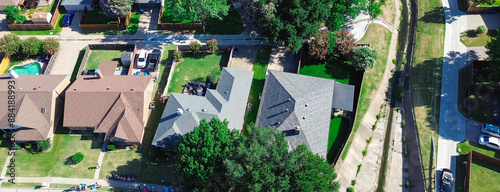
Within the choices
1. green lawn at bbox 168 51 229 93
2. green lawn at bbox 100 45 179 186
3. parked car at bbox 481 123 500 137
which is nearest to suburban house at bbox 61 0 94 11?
green lawn at bbox 168 51 229 93

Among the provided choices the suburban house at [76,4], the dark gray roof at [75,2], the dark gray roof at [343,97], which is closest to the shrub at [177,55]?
the suburban house at [76,4]

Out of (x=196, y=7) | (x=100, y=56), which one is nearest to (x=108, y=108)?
(x=100, y=56)

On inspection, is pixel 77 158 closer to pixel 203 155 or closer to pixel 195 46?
pixel 203 155

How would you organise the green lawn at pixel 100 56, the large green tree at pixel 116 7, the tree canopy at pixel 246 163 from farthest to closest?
the green lawn at pixel 100 56, the large green tree at pixel 116 7, the tree canopy at pixel 246 163

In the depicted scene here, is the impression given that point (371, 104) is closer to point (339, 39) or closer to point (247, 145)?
point (339, 39)

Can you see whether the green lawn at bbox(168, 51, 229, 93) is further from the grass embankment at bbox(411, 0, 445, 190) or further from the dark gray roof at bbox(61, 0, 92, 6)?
the grass embankment at bbox(411, 0, 445, 190)

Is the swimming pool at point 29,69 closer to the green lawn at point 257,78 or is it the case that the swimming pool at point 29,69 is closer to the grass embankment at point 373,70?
the green lawn at point 257,78

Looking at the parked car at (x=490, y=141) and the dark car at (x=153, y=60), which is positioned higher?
the dark car at (x=153, y=60)
